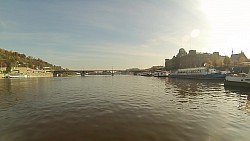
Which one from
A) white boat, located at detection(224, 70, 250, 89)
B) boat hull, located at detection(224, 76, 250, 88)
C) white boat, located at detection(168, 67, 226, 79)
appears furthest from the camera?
white boat, located at detection(168, 67, 226, 79)

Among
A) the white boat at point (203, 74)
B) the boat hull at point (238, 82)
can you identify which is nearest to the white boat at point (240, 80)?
the boat hull at point (238, 82)

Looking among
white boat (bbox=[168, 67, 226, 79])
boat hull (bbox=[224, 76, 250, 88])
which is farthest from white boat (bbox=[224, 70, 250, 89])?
white boat (bbox=[168, 67, 226, 79])

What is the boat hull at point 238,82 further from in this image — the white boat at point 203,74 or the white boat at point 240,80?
the white boat at point 203,74

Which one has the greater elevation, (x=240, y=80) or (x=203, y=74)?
(x=203, y=74)

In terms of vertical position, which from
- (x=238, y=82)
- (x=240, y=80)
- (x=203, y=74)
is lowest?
(x=238, y=82)

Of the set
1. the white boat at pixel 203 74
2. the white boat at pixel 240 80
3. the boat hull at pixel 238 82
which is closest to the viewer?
the boat hull at pixel 238 82

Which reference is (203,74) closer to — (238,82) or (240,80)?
(238,82)

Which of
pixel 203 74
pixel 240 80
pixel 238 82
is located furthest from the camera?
pixel 203 74

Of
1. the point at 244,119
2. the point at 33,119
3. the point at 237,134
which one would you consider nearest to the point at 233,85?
the point at 244,119

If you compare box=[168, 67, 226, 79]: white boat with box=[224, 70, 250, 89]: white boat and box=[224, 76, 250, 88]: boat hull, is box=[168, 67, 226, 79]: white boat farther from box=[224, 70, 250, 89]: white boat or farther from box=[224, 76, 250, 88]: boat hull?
box=[224, 70, 250, 89]: white boat

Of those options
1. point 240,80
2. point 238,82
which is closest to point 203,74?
point 238,82

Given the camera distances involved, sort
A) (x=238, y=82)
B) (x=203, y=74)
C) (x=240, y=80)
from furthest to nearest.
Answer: (x=203, y=74)
(x=238, y=82)
(x=240, y=80)

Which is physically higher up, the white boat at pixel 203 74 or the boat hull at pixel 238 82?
the white boat at pixel 203 74

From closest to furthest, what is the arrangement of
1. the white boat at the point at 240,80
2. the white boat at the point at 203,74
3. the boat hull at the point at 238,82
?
the boat hull at the point at 238,82 < the white boat at the point at 240,80 < the white boat at the point at 203,74
